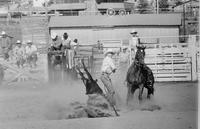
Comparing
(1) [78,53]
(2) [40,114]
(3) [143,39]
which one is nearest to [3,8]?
(1) [78,53]

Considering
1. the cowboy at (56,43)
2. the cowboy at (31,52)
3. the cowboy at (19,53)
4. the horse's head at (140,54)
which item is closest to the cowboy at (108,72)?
the horse's head at (140,54)

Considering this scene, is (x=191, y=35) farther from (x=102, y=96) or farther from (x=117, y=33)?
(x=102, y=96)

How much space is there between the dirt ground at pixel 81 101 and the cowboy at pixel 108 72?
3.9 inches

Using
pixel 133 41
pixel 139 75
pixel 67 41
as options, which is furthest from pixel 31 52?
pixel 139 75

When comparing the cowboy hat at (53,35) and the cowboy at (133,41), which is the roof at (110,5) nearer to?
the cowboy at (133,41)

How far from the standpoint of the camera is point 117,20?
4188 millimetres

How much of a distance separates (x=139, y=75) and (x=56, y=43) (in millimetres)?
962

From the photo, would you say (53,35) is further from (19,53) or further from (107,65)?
(107,65)

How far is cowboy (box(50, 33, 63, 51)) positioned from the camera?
4164mm

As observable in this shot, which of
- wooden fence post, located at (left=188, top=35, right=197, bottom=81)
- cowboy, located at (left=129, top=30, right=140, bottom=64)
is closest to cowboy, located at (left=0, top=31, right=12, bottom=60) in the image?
cowboy, located at (left=129, top=30, right=140, bottom=64)

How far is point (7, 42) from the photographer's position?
4102mm

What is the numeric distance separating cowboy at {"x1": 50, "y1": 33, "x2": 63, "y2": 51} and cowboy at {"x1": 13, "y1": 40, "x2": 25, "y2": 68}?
0.31 m

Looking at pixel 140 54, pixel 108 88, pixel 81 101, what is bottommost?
pixel 81 101

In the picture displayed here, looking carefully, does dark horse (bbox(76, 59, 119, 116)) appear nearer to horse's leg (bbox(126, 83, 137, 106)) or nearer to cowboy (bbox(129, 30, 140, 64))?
horse's leg (bbox(126, 83, 137, 106))
